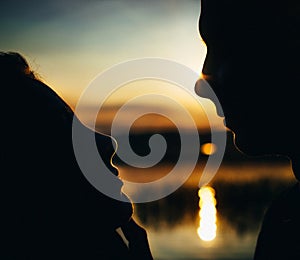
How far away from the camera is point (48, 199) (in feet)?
8.77

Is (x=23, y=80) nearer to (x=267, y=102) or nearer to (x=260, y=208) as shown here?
(x=267, y=102)

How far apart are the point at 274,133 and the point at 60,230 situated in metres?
0.81

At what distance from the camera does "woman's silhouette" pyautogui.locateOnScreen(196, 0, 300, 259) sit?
240cm

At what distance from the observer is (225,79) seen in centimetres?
254

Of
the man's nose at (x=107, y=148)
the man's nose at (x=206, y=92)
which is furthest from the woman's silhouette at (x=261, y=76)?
the man's nose at (x=107, y=148)

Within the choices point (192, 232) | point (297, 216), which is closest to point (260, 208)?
point (192, 232)

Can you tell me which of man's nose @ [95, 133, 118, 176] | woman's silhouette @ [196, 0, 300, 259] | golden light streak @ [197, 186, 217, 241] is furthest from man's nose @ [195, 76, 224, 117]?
golden light streak @ [197, 186, 217, 241]

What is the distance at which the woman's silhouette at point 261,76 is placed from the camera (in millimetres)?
2398

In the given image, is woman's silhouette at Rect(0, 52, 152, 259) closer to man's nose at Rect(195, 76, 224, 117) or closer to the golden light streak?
man's nose at Rect(195, 76, 224, 117)

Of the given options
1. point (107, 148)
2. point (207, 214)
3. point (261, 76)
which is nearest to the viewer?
point (261, 76)

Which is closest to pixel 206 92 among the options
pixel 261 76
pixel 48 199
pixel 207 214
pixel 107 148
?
pixel 261 76

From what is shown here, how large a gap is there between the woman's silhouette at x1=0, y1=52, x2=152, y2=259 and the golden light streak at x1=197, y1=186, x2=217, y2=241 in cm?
1016

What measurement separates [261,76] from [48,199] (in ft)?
2.75

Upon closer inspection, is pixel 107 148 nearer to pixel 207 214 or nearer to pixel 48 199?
pixel 48 199
